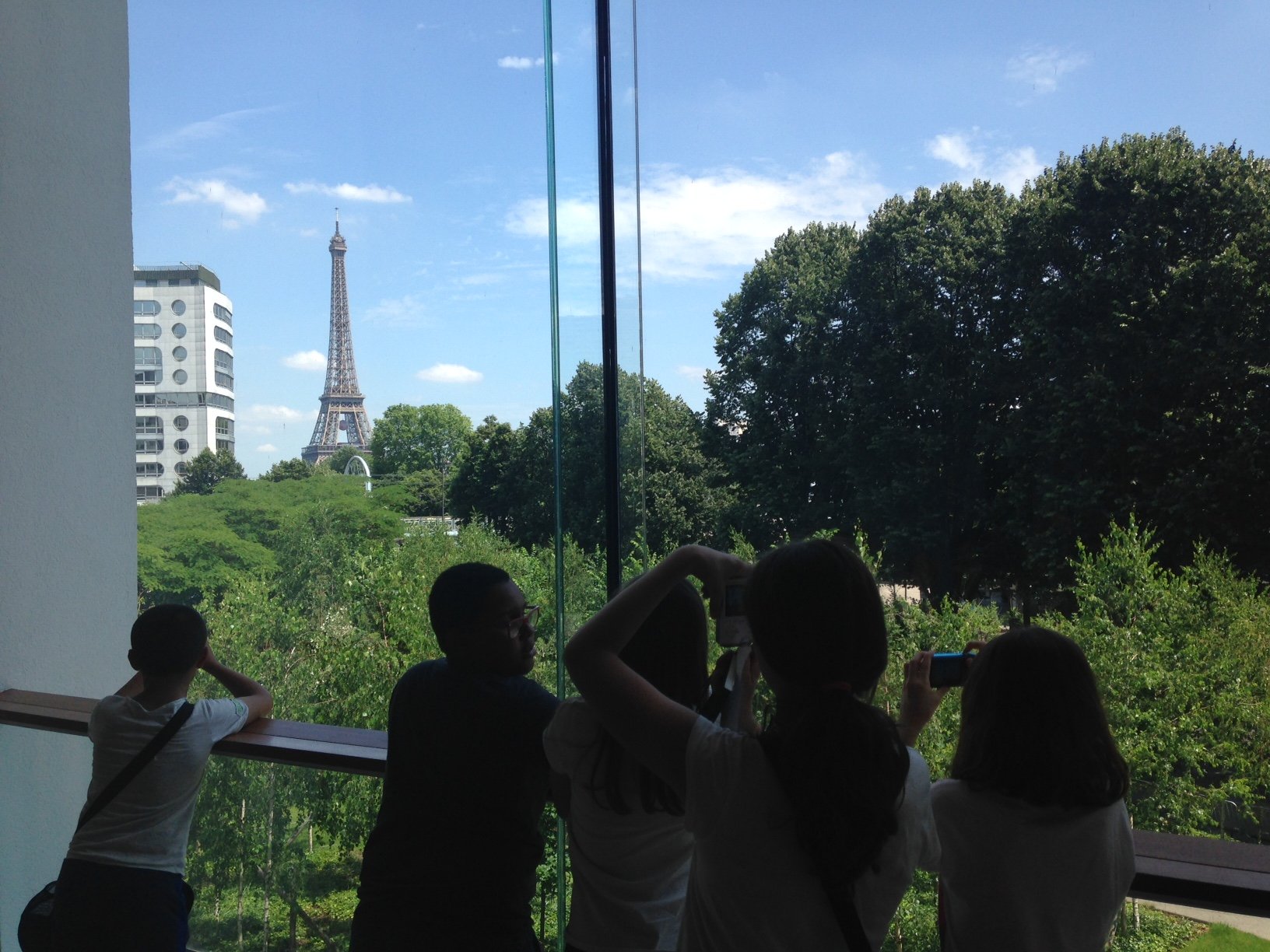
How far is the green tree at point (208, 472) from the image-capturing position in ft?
18.7

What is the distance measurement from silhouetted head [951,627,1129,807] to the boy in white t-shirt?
88 centimetres

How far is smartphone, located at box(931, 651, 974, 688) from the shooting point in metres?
0.77

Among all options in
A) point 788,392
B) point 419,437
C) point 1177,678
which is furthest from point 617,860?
point 788,392

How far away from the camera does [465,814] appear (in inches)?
32.7

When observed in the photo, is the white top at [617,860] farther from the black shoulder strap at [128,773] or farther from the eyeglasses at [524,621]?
the black shoulder strap at [128,773]

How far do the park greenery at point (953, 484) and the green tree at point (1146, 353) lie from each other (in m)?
0.03

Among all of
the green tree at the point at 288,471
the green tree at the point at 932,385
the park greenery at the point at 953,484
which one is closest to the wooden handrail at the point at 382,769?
the park greenery at the point at 953,484

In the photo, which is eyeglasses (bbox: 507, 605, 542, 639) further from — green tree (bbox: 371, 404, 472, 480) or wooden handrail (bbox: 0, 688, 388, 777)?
green tree (bbox: 371, 404, 472, 480)

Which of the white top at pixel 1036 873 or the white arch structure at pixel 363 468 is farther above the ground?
the white arch structure at pixel 363 468

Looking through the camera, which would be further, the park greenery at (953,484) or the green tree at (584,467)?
the park greenery at (953,484)

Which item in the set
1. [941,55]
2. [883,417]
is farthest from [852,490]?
[941,55]

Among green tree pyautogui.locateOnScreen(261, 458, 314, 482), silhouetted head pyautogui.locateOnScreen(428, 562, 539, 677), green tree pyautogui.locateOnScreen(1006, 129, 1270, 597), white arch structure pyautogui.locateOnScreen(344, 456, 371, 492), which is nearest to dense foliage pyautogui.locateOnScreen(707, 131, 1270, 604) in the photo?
green tree pyautogui.locateOnScreen(1006, 129, 1270, 597)

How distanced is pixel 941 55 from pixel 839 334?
31.0ft

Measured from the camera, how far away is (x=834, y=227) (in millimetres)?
15188
